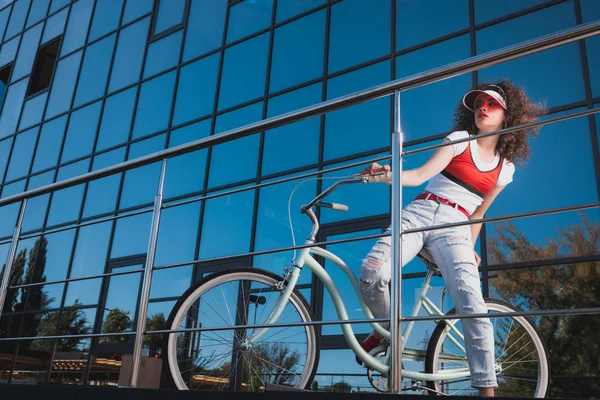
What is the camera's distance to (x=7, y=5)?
15156 millimetres

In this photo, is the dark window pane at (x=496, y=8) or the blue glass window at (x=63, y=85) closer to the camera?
the dark window pane at (x=496, y=8)

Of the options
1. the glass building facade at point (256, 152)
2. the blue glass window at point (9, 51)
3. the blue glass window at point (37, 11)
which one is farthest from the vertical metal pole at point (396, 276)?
the blue glass window at point (9, 51)

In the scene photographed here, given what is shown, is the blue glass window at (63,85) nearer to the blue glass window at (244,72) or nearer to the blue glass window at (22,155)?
the blue glass window at (22,155)

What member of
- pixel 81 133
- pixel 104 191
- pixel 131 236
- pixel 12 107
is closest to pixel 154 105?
pixel 104 191

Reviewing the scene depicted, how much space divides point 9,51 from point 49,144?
4.45m

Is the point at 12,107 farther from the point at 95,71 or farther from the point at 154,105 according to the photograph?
the point at 154,105

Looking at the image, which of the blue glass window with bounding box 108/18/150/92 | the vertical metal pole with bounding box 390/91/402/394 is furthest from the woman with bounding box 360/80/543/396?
the blue glass window with bounding box 108/18/150/92

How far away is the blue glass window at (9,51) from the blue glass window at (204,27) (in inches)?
257

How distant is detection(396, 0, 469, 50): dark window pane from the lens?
22.1ft

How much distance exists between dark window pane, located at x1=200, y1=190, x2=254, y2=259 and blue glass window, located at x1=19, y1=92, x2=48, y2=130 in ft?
20.4

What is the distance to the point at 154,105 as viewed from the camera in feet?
32.1

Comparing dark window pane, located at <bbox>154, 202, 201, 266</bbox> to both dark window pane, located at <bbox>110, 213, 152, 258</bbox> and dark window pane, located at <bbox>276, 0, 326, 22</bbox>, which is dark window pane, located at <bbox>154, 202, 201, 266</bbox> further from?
dark window pane, located at <bbox>276, 0, 326, 22</bbox>

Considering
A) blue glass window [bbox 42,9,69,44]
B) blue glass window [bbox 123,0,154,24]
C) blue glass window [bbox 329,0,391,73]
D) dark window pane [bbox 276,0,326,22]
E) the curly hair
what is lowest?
the curly hair

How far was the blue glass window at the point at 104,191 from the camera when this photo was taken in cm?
959
